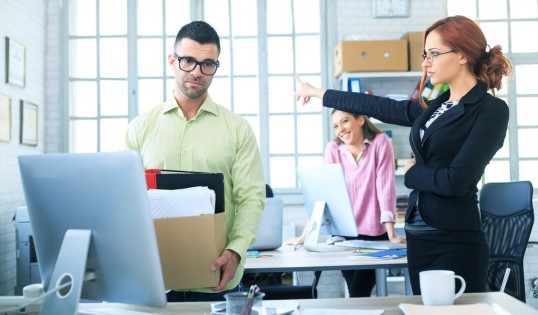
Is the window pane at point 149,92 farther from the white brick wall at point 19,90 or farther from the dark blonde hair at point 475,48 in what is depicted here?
the dark blonde hair at point 475,48

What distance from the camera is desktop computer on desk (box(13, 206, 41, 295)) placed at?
450 centimetres

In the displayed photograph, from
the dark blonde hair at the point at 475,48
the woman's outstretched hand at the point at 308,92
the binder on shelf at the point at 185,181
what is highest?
the dark blonde hair at the point at 475,48

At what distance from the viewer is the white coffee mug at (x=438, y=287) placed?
150 centimetres

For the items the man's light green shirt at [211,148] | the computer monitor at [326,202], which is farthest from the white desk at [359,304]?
the computer monitor at [326,202]

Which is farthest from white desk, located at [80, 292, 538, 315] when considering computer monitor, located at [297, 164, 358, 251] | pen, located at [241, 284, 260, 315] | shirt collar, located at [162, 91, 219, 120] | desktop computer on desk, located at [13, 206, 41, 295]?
desktop computer on desk, located at [13, 206, 41, 295]

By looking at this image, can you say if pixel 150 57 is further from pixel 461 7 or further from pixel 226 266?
pixel 226 266

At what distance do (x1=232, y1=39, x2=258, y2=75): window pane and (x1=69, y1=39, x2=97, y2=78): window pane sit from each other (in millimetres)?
1351

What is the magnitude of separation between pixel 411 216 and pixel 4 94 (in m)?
3.70

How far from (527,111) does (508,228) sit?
2.95 metres

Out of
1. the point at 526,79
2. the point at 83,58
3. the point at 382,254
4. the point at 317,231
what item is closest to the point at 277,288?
the point at 317,231

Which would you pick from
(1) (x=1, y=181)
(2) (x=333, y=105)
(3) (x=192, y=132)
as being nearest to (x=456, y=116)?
(2) (x=333, y=105)

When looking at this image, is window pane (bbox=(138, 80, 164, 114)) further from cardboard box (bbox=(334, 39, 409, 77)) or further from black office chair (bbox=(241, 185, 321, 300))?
black office chair (bbox=(241, 185, 321, 300))

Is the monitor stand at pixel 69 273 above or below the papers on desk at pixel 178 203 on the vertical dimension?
below

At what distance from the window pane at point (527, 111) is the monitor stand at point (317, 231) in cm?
340
